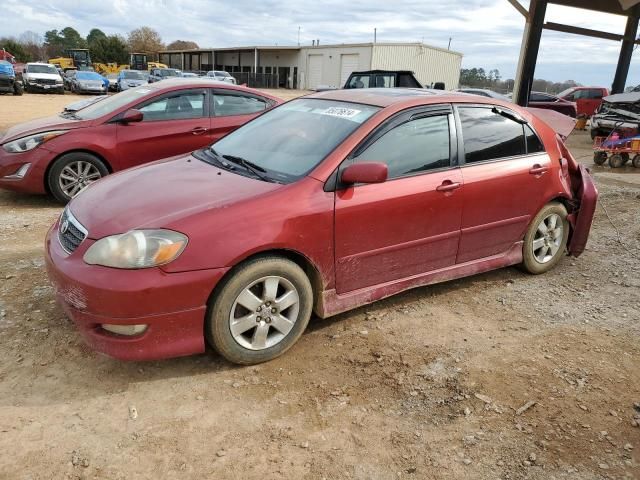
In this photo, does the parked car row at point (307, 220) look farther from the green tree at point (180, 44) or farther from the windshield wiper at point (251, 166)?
the green tree at point (180, 44)

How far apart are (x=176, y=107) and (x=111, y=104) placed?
83 centimetres

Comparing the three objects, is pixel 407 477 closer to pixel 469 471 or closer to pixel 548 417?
pixel 469 471

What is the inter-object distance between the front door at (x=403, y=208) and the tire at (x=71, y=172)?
4.14 meters

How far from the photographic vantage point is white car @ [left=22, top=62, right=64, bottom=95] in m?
27.0

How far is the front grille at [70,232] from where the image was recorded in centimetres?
289

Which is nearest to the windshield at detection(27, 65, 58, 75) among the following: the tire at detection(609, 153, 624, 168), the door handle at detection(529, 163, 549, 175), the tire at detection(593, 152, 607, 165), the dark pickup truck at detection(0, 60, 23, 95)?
the dark pickup truck at detection(0, 60, 23, 95)

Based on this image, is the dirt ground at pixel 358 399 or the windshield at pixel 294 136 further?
the windshield at pixel 294 136

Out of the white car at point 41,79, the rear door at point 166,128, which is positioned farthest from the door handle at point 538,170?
the white car at point 41,79

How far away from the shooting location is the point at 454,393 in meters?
2.86

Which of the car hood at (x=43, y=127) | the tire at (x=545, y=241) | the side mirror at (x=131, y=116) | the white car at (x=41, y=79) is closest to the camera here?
the tire at (x=545, y=241)

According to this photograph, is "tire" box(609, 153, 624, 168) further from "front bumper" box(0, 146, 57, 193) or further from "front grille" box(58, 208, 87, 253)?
"front grille" box(58, 208, 87, 253)

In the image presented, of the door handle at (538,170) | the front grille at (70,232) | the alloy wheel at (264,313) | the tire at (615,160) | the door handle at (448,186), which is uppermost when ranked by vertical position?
the door handle at (538,170)

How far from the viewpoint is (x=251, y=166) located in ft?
11.3

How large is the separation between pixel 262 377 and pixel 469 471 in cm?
123
